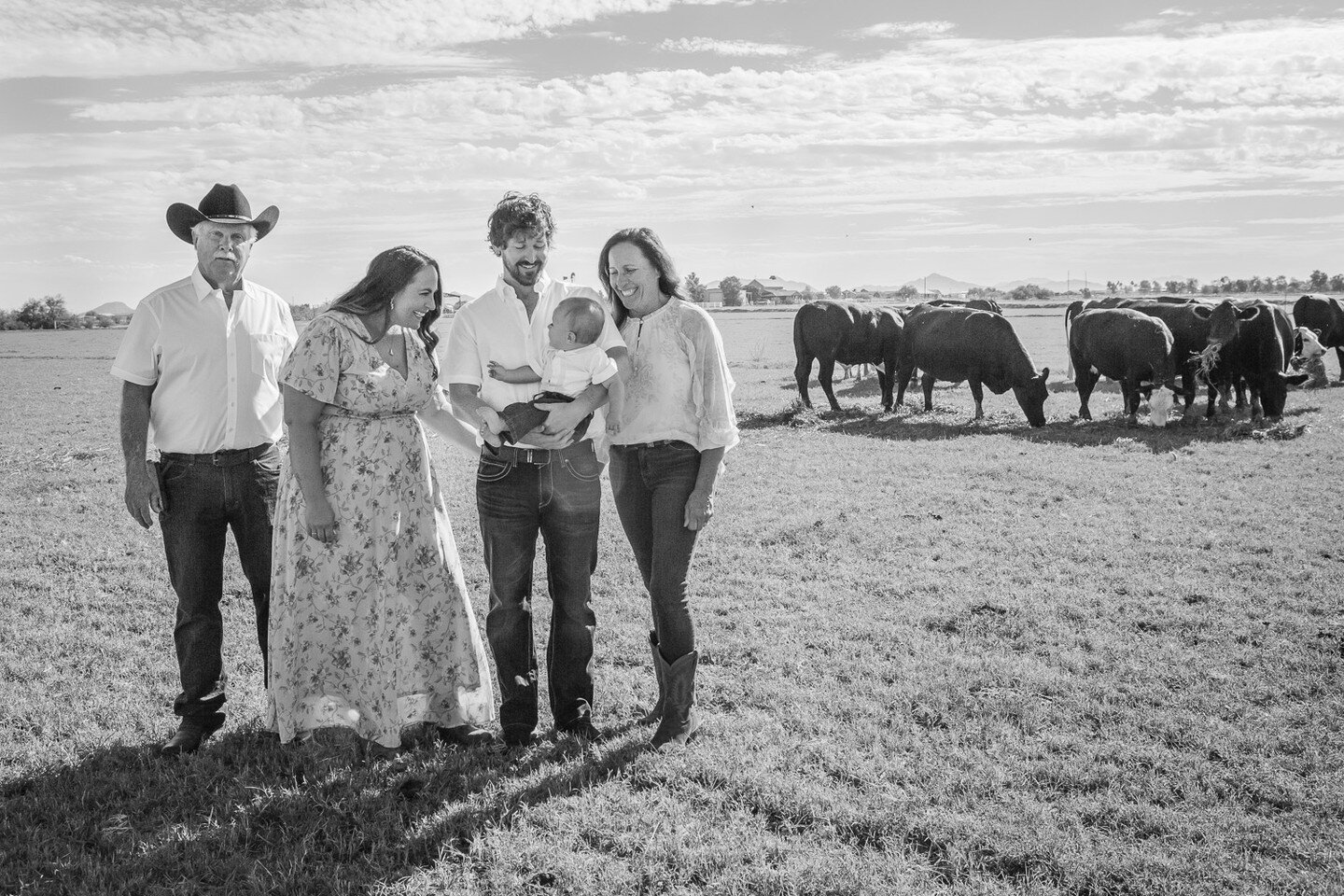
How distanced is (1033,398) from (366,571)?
15086 millimetres

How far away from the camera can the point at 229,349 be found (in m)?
4.71

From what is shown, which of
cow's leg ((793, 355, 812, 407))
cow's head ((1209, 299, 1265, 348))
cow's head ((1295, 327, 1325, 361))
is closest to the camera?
cow's head ((1209, 299, 1265, 348))

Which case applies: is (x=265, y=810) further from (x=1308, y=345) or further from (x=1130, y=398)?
(x=1308, y=345)

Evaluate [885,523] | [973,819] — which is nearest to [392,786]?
[973,819]

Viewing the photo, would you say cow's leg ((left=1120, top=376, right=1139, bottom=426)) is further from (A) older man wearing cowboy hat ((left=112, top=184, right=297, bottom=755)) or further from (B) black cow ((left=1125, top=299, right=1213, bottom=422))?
(A) older man wearing cowboy hat ((left=112, top=184, right=297, bottom=755))

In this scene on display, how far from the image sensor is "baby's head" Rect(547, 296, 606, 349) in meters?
4.22

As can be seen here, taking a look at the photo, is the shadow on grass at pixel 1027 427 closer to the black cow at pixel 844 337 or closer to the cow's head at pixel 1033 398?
the cow's head at pixel 1033 398

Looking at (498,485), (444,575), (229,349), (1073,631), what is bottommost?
(1073,631)

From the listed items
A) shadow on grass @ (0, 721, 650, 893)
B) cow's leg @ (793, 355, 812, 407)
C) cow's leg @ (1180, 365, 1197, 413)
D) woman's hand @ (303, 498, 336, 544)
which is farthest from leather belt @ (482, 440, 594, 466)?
cow's leg @ (1180, 365, 1197, 413)

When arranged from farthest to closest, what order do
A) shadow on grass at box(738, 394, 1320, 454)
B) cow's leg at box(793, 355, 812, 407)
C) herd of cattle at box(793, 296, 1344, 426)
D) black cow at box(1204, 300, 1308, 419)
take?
cow's leg at box(793, 355, 812, 407) → herd of cattle at box(793, 296, 1344, 426) → black cow at box(1204, 300, 1308, 419) → shadow on grass at box(738, 394, 1320, 454)

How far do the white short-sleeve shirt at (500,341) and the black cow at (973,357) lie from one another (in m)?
14.4

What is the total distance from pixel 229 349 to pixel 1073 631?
A: 218 inches

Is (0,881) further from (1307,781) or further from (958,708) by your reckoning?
(1307,781)

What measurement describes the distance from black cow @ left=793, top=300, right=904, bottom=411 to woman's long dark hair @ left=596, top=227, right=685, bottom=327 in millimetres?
16419
